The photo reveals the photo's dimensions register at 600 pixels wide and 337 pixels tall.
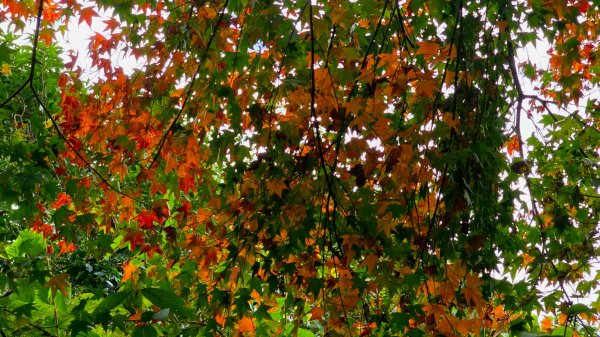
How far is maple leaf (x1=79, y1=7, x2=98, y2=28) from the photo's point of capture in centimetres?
236

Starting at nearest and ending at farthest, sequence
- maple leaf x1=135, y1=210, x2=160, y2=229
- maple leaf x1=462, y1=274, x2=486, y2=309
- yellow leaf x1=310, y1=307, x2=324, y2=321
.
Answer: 1. maple leaf x1=462, y1=274, x2=486, y2=309
2. yellow leaf x1=310, y1=307, x2=324, y2=321
3. maple leaf x1=135, y1=210, x2=160, y2=229

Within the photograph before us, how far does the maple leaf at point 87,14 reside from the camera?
2363 mm

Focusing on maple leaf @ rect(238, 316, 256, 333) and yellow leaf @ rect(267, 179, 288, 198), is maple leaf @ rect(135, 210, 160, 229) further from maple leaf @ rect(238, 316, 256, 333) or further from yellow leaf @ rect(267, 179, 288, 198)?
yellow leaf @ rect(267, 179, 288, 198)

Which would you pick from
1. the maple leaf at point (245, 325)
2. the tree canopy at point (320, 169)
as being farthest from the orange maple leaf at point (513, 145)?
the maple leaf at point (245, 325)

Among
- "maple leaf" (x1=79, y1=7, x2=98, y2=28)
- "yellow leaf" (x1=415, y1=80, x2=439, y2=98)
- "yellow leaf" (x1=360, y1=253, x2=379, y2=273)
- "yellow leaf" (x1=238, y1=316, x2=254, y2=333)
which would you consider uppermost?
"maple leaf" (x1=79, y1=7, x2=98, y2=28)

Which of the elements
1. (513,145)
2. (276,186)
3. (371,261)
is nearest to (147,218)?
(276,186)

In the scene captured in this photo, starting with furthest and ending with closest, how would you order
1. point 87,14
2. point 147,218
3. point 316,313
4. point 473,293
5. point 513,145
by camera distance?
point 513,145 < point 147,218 < point 87,14 < point 316,313 < point 473,293

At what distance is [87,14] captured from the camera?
7.79 ft

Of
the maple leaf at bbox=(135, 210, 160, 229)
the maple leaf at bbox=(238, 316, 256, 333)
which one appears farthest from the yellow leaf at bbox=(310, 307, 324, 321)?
the maple leaf at bbox=(135, 210, 160, 229)

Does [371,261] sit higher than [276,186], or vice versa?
[276,186]

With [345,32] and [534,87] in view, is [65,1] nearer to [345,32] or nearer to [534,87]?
[345,32]

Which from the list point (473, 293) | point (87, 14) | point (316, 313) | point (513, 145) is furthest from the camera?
point (513, 145)

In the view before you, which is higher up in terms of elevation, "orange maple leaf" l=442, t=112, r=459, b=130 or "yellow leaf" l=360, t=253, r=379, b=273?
"orange maple leaf" l=442, t=112, r=459, b=130

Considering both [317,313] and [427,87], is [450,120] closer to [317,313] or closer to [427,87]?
[427,87]
